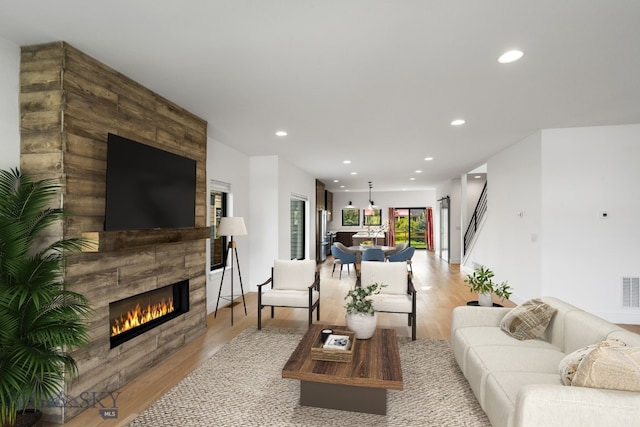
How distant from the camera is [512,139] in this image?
5.04m

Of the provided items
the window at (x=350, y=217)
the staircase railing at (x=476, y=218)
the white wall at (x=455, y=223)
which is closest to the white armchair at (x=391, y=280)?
the staircase railing at (x=476, y=218)

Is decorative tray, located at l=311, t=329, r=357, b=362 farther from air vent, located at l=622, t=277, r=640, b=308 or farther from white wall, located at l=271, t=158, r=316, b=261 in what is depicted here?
air vent, located at l=622, t=277, r=640, b=308

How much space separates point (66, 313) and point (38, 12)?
191cm

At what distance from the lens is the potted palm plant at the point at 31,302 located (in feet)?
6.29

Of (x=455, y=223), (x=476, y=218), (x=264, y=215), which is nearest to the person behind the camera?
(x=264, y=215)

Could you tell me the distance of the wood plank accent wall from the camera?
2312mm

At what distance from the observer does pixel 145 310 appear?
3191mm

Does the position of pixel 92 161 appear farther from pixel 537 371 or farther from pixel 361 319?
pixel 537 371

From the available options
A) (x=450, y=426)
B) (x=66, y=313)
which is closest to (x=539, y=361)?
(x=450, y=426)

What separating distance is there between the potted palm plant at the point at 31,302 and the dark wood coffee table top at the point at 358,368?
1.50 m

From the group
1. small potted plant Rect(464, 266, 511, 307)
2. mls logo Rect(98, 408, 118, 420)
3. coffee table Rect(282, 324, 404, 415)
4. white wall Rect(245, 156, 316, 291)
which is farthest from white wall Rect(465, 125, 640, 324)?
mls logo Rect(98, 408, 118, 420)

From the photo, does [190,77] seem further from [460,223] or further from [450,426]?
[460,223]

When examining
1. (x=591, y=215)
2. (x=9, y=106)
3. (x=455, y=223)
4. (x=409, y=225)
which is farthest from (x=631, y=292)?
(x=409, y=225)

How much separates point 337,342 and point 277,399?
659mm
